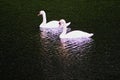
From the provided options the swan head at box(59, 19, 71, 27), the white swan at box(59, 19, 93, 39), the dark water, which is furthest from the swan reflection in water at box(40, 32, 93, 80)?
the swan head at box(59, 19, 71, 27)

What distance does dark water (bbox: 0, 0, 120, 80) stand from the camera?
773 inches

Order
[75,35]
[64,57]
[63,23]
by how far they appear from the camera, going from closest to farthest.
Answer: [64,57] → [75,35] → [63,23]

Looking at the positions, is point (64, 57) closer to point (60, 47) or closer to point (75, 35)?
point (60, 47)

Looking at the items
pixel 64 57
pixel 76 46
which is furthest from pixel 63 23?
pixel 64 57

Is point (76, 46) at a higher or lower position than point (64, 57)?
higher

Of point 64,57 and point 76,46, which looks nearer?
point 64,57

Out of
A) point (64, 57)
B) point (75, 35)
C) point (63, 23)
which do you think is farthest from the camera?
point (63, 23)

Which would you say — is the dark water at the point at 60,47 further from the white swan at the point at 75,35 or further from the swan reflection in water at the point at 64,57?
the white swan at the point at 75,35

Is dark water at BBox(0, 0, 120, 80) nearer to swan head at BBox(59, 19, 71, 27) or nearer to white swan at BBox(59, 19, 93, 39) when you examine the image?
white swan at BBox(59, 19, 93, 39)

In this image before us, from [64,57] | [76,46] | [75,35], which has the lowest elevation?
[64,57]

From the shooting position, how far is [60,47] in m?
23.5

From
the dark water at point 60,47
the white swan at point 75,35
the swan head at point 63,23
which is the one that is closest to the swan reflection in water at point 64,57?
the dark water at point 60,47

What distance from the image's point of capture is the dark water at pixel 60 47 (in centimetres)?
1962

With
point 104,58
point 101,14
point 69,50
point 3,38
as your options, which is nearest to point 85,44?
point 69,50
